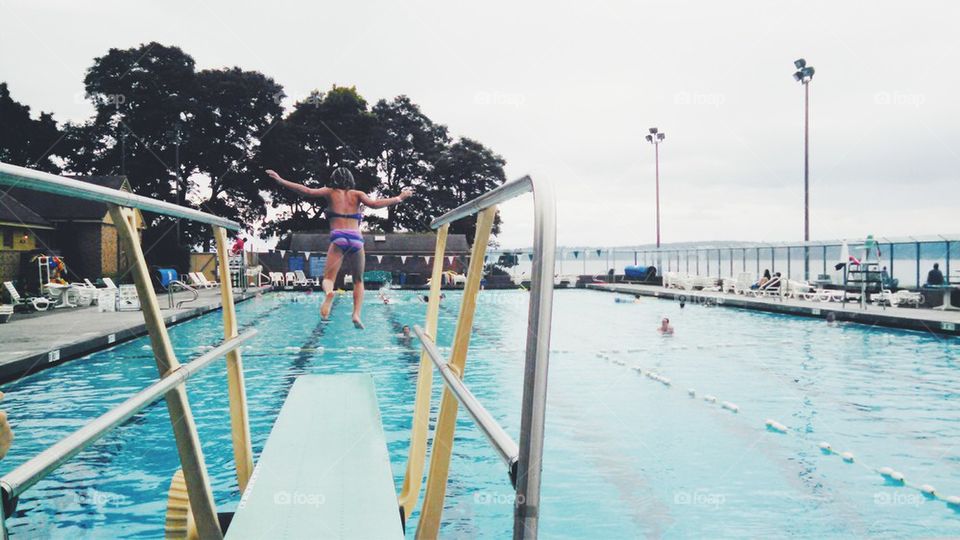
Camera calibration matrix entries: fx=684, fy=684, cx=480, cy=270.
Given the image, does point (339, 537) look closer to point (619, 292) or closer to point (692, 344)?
point (692, 344)

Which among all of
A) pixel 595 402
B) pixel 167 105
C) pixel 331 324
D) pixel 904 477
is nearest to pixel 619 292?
pixel 331 324

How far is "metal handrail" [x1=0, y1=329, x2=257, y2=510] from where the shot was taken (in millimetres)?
1346

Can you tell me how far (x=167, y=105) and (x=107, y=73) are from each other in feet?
14.6

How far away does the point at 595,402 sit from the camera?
347 inches

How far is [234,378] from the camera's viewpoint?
14.4 ft

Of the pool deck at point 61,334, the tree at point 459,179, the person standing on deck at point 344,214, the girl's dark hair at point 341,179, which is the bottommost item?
the pool deck at point 61,334

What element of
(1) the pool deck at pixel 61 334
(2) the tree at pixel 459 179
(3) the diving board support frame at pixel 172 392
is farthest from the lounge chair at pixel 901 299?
(2) the tree at pixel 459 179

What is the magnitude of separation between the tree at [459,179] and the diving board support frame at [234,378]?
3057 centimetres

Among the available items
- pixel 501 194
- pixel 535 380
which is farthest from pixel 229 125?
pixel 535 380

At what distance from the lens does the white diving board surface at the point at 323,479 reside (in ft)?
8.87

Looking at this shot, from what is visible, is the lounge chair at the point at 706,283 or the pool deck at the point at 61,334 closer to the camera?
the pool deck at the point at 61,334

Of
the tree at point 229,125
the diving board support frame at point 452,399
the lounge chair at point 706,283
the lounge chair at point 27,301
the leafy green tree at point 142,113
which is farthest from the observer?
the tree at point 229,125

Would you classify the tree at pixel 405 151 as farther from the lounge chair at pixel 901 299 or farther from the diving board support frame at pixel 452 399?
the diving board support frame at pixel 452 399

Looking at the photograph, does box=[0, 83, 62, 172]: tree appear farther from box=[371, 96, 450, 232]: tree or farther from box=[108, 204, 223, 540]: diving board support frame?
box=[108, 204, 223, 540]: diving board support frame
